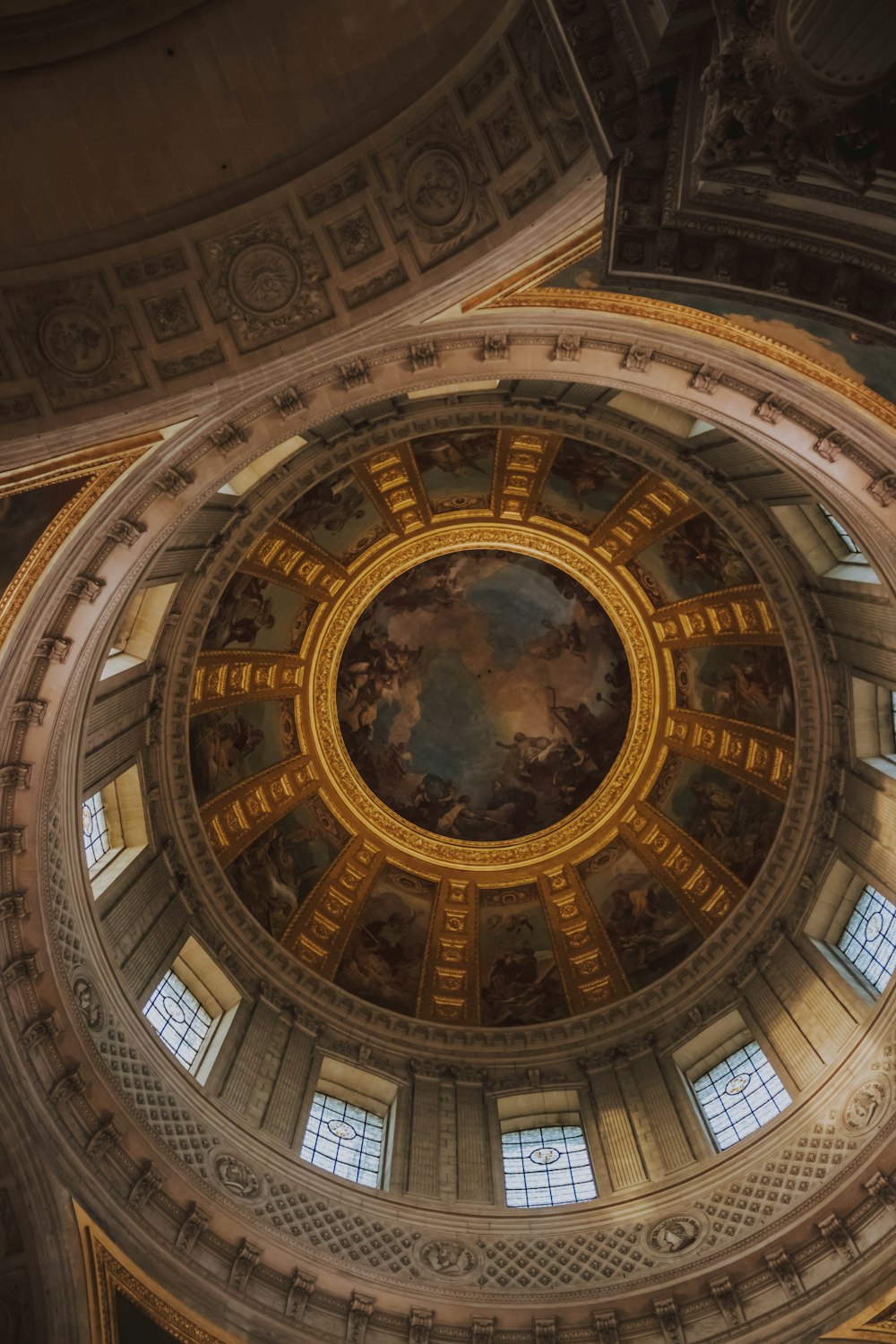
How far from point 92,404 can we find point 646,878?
57.2 ft

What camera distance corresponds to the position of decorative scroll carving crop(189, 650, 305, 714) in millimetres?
21734

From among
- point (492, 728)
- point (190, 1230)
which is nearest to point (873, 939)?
point (190, 1230)

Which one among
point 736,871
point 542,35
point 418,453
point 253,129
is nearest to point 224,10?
point 253,129

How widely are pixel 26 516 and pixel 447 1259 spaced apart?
479 inches

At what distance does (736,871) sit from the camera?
910 inches

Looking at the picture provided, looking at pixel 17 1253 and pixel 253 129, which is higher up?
pixel 253 129

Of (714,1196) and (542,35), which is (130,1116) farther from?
(542,35)

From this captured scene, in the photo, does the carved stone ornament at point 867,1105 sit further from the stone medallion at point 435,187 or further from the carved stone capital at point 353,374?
the stone medallion at point 435,187

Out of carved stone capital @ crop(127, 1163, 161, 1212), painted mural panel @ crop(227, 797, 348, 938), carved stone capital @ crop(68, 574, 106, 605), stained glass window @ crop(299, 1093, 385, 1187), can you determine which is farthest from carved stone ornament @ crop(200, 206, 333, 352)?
painted mural panel @ crop(227, 797, 348, 938)

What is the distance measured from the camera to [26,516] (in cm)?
1208

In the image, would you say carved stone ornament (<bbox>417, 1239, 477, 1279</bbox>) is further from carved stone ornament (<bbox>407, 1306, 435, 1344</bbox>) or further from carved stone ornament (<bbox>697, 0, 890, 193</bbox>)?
carved stone ornament (<bbox>697, 0, 890, 193</bbox>)

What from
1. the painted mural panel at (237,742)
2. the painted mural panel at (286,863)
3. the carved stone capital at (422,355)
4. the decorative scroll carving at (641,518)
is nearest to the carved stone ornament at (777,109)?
the carved stone capital at (422,355)

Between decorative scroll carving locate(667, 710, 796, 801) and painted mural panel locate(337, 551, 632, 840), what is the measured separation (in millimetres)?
1636

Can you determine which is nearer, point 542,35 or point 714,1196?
point 542,35
